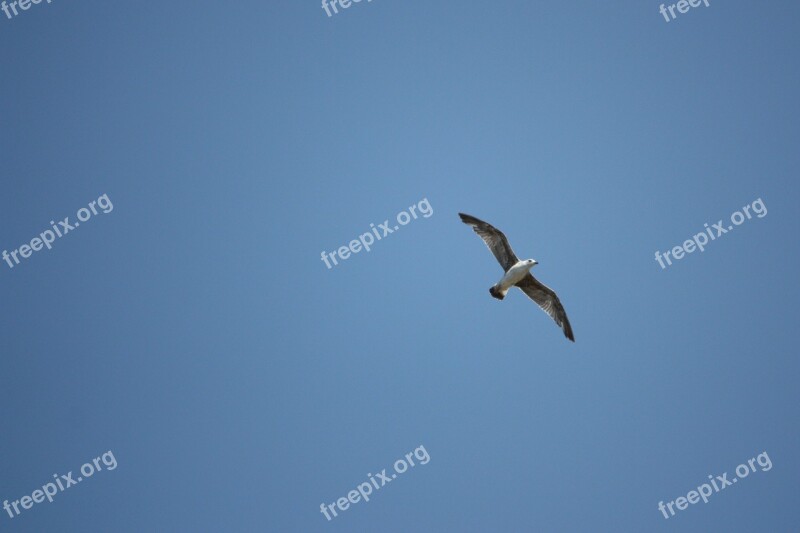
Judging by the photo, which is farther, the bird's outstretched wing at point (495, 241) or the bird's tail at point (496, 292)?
the bird's outstretched wing at point (495, 241)

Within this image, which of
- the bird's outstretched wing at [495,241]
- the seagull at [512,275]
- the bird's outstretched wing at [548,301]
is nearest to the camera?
the seagull at [512,275]

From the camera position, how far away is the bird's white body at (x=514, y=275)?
26516 mm

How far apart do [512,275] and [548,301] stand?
2906mm

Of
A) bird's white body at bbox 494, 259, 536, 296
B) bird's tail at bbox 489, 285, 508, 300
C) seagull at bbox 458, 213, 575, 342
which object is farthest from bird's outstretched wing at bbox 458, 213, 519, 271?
bird's tail at bbox 489, 285, 508, 300

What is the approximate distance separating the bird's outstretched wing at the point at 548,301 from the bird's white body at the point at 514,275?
3.51 ft

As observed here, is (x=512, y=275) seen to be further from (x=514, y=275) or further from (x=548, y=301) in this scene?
(x=548, y=301)

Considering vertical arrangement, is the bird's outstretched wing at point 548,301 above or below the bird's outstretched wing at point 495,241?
below

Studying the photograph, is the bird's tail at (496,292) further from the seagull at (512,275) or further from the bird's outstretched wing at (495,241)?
the bird's outstretched wing at (495,241)

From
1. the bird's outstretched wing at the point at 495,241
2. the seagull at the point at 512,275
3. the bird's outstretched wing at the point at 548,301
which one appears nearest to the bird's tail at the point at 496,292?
the seagull at the point at 512,275

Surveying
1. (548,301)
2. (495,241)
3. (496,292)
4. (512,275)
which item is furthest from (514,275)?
(548,301)

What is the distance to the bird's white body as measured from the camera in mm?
26516

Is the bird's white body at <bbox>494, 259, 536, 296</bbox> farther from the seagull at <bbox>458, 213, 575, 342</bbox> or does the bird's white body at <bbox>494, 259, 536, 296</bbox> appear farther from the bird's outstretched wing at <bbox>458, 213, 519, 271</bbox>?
the bird's outstretched wing at <bbox>458, 213, 519, 271</bbox>

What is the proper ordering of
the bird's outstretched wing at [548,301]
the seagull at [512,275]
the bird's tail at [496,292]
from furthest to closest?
the bird's outstretched wing at [548,301]
the bird's tail at [496,292]
the seagull at [512,275]

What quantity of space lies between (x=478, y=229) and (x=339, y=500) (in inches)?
712
